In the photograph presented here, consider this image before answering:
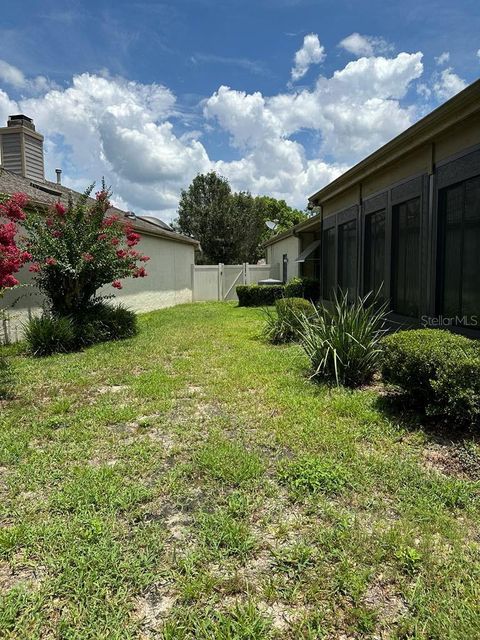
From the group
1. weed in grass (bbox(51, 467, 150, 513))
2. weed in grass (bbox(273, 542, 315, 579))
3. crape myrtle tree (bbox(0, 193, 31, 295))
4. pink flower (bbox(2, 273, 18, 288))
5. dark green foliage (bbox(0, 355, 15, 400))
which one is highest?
crape myrtle tree (bbox(0, 193, 31, 295))

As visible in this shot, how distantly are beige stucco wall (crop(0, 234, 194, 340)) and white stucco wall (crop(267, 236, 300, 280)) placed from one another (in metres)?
4.38

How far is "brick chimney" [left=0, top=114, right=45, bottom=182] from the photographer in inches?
523

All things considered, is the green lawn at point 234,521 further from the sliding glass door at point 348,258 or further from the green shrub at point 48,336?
the sliding glass door at point 348,258

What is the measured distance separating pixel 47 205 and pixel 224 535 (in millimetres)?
8685

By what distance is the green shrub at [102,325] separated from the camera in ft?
28.0

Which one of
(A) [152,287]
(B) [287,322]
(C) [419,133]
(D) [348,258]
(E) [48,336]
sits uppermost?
(C) [419,133]

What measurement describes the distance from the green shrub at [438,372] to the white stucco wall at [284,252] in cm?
1287

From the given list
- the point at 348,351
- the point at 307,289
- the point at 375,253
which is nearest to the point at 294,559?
the point at 348,351

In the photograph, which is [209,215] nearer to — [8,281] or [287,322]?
[287,322]

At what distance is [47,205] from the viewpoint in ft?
29.8

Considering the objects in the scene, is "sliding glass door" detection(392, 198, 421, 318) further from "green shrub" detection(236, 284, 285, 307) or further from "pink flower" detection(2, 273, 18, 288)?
"green shrub" detection(236, 284, 285, 307)

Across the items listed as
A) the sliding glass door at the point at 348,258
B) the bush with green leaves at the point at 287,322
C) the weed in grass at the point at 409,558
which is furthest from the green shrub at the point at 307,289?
the weed in grass at the point at 409,558

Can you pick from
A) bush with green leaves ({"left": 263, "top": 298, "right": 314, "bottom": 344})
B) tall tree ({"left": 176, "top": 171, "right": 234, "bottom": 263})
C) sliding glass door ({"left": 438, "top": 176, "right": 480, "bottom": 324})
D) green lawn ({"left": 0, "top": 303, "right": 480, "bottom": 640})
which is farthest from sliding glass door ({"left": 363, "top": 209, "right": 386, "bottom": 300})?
tall tree ({"left": 176, "top": 171, "right": 234, "bottom": 263})

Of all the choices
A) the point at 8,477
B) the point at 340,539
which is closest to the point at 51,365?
the point at 8,477
